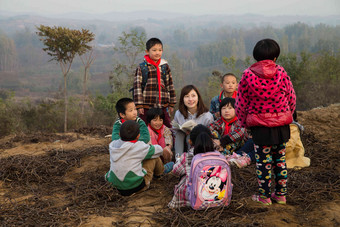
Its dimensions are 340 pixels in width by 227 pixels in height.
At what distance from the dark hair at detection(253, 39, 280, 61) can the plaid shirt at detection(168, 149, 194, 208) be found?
1.19 m

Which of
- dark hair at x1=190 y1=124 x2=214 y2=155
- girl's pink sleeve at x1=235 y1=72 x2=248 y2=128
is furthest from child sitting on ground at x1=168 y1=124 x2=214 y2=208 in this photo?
girl's pink sleeve at x1=235 y1=72 x2=248 y2=128

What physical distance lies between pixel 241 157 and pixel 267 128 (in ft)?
5.21

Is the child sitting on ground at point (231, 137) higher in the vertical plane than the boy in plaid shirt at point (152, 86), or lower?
lower

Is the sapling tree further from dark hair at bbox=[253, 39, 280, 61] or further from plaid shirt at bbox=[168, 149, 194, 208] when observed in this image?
dark hair at bbox=[253, 39, 280, 61]

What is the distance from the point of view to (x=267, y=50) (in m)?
2.67

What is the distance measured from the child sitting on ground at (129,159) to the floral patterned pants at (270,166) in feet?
4.15

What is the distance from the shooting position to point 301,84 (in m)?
14.5

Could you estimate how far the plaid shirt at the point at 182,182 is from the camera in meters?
2.95

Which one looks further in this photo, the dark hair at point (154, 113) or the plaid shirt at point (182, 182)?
the dark hair at point (154, 113)

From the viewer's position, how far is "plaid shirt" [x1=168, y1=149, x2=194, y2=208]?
295 cm

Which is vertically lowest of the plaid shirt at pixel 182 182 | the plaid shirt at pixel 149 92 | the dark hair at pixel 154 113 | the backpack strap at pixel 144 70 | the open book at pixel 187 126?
the plaid shirt at pixel 182 182

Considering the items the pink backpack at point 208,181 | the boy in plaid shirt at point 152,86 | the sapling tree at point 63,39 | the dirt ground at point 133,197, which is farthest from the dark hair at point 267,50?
the sapling tree at point 63,39

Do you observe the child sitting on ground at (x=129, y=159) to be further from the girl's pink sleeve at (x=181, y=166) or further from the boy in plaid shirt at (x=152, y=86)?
the boy in plaid shirt at (x=152, y=86)

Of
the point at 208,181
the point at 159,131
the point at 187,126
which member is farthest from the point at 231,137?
the point at 208,181
